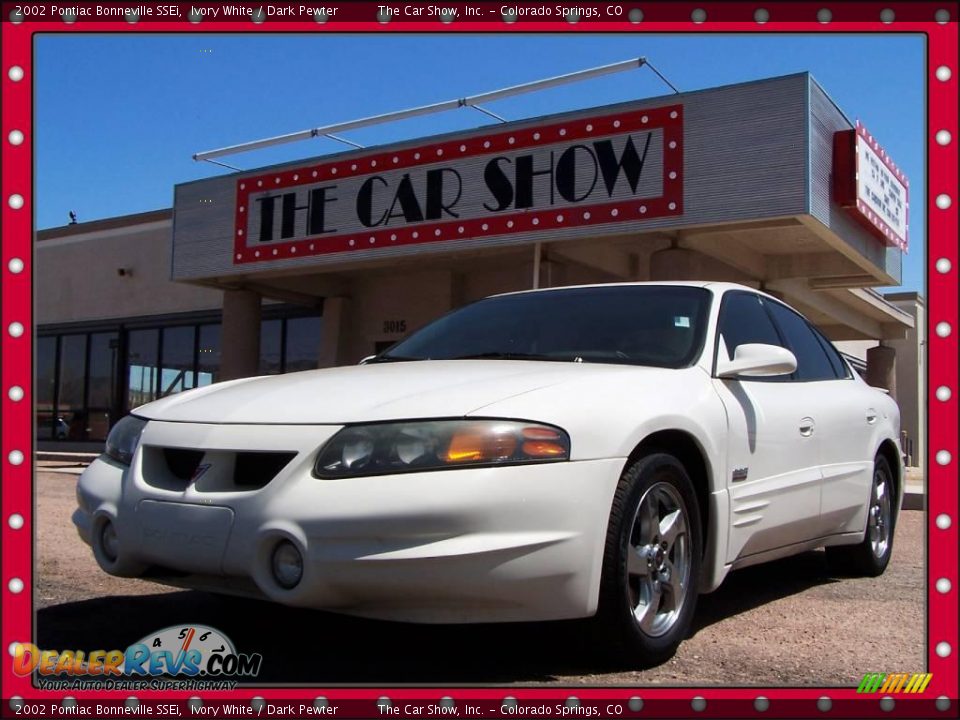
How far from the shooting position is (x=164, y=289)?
19.1 m

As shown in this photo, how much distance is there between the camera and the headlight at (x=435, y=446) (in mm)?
2793

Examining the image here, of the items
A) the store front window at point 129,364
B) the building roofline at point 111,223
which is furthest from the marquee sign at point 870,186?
the building roofline at point 111,223

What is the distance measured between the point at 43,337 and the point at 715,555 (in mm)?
→ 21346

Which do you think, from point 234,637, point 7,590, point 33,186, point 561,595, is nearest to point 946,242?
point 561,595

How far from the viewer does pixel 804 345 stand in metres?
4.91

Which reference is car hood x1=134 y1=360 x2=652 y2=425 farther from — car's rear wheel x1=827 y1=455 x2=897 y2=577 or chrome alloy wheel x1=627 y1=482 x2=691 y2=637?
car's rear wheel x1=827 y1=455 x2=897 y2=577

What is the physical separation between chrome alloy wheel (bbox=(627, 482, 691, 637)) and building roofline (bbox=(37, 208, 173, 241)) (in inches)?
654

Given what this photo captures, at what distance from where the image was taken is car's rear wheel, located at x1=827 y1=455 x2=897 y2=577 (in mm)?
5086

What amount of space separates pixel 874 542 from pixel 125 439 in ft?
12.6

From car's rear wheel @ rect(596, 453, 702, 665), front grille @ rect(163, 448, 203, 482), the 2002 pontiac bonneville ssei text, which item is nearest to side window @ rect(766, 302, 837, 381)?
the 2002 pontiac bonneville ssei text

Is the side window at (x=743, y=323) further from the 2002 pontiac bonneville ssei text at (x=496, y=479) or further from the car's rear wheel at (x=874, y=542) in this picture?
the car's rear wheel at (x=874, y=542)

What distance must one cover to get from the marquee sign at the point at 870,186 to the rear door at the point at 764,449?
562 centimetres

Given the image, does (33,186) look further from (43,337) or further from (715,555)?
(43,337)

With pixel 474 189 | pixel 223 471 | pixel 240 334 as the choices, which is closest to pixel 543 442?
pixel 223 471
